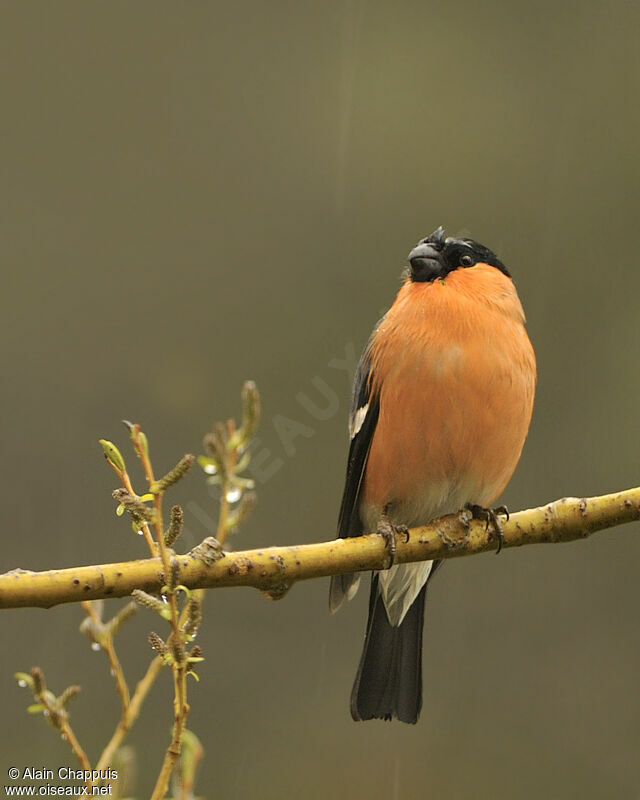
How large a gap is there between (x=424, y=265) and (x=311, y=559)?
859 millimetres

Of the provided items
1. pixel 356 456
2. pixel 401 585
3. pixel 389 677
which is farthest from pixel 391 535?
pixel 401 585

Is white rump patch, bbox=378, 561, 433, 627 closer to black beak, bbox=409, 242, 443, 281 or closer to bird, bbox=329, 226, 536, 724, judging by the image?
bird, bbox=329, 226, 536, 724

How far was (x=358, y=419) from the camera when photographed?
6.81ft

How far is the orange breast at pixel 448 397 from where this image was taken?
188cm

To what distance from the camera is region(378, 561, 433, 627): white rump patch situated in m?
2.34

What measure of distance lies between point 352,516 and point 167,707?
0.96 metres

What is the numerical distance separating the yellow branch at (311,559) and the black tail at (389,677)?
0.44 metres

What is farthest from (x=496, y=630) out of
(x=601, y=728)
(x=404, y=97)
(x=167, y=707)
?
(x=404, y=97)

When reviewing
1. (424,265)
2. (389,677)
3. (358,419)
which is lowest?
(389,677)

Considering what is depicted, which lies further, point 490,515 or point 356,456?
point 356,456

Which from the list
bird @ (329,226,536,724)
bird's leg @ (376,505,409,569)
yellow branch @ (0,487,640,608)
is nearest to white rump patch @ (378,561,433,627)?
bird @ (329,226,536,724)

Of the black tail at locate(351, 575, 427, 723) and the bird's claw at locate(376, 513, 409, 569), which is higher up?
the bird's claw at locate(376, 513, 409, 569)

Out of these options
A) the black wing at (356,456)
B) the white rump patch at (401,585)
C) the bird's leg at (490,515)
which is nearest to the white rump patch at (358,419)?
the black wing at (356,456)

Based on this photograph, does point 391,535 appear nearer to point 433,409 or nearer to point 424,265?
point 433,409
